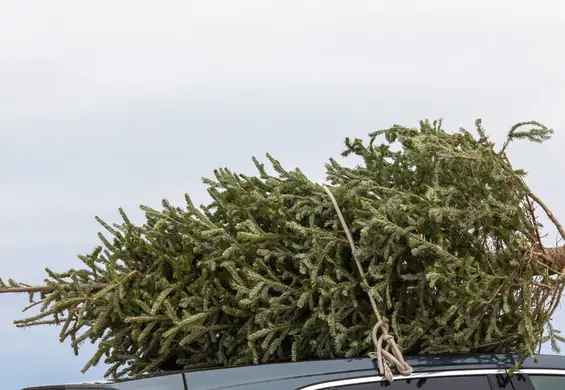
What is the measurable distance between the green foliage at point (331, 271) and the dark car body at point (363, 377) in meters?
0.13

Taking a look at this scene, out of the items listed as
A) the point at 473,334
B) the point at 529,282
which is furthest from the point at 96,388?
the point at 529,282

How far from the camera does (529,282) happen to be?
16.9ft

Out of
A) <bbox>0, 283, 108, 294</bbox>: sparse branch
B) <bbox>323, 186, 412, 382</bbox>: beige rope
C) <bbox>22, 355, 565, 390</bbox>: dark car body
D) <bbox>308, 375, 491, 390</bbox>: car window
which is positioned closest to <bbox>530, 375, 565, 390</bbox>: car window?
<bbox>22, 355, 565, 390</bbox>: dark car body

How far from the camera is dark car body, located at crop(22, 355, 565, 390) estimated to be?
4.35 metres

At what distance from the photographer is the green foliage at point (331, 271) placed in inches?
199

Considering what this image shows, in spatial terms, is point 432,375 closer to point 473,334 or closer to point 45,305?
point 473,334

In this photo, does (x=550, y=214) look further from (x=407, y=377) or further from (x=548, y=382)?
(x=407, y=377)

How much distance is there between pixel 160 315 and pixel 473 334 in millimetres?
1895

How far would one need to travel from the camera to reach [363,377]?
4.67 m

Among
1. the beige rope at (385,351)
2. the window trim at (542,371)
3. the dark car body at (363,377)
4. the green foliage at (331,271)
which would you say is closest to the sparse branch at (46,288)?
the green foliage at (331,271)

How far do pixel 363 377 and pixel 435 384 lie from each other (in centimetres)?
45

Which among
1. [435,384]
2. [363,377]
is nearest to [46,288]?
[363,377]

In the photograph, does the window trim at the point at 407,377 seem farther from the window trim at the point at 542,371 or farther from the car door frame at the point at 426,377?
the window trim at the point at 542,371

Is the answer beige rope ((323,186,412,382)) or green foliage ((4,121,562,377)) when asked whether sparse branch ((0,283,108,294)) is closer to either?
green foliage ((4,121,562,377))
